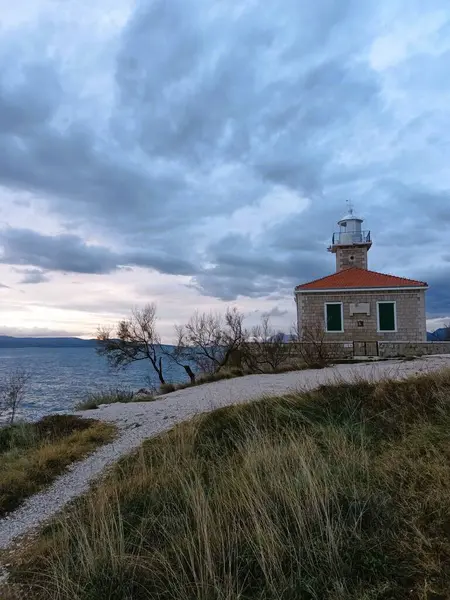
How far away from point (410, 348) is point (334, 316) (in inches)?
164

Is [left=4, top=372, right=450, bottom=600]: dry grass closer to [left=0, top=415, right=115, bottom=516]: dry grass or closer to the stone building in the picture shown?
[left=0, top=415, right=115, bottom=516]: dry grass

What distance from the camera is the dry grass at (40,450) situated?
5.40 meters

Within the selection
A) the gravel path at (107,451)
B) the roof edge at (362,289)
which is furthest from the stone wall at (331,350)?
the gravel path at (107,451)

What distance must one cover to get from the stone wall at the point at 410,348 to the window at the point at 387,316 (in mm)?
1789

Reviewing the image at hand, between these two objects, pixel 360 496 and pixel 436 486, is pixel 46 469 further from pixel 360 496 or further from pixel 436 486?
pixel 436 486

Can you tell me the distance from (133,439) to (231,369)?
11007 millimetres

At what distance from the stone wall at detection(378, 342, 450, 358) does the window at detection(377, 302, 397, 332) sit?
5.87 feet

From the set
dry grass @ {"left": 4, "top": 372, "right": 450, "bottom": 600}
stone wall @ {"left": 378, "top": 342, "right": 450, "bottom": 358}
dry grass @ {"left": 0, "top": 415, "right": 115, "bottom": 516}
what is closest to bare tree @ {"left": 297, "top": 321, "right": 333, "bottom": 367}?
stone wall @ {"left": 378, "top": 342, "right": 450, "bottom": 358}

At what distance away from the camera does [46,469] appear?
6035mm

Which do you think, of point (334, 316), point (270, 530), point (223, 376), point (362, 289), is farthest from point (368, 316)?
point (270, 530)

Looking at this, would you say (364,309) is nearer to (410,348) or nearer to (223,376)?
(410,348)

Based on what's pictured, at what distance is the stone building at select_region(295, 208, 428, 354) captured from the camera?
74.5 feet

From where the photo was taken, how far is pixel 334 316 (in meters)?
23.5

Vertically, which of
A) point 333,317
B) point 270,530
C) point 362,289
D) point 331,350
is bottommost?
point 270,530
